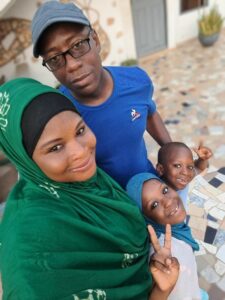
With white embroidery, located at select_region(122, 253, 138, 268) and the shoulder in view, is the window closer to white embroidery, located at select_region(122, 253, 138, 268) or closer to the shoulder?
the shoulder

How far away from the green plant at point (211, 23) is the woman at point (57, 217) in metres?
6.66

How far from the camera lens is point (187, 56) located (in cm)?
705

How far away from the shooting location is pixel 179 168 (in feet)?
6.27

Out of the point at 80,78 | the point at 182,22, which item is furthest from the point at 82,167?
the point at 182,22

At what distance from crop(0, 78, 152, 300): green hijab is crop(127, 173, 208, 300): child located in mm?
220

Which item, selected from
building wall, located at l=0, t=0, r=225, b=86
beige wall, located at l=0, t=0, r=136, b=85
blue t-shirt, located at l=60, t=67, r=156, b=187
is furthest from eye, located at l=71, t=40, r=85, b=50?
beige wall, located at l=0, t=0, r=136, b=85

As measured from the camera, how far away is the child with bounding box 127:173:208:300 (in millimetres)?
1476

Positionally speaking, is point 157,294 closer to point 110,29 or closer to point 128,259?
point 128,259

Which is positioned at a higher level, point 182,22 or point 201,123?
point 182,22

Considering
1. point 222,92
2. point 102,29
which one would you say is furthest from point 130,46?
point 222,92

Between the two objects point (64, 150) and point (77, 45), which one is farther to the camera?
point (77, 45)

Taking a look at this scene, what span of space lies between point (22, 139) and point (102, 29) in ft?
17.9

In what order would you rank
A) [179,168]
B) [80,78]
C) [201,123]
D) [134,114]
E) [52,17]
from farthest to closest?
[201,123] → [179,168] → [134,114] → [80,78] → [52,17]

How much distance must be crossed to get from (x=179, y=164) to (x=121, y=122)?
0.57 metres
